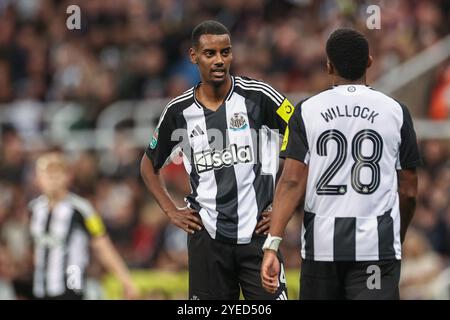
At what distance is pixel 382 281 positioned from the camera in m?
6.43

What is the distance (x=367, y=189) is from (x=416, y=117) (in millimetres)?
8514

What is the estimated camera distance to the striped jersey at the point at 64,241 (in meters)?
10.3

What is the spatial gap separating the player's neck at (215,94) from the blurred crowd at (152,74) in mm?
5464

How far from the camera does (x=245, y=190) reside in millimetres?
7410

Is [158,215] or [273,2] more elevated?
[273,2]

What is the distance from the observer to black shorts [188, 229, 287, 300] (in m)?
7.38

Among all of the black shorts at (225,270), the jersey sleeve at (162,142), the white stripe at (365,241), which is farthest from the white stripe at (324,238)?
the jersey sleeve at (162,142)

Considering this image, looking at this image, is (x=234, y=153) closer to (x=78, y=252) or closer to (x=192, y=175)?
(x=192, y=175)

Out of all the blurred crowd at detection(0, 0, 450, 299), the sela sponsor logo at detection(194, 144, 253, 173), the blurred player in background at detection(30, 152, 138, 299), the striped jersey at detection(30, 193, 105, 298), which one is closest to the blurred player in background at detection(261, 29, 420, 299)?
the sela sponsor logo at detection(194, 144, 253, 173)

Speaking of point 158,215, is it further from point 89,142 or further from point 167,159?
point 167,159

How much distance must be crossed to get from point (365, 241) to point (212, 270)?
1.34 metres

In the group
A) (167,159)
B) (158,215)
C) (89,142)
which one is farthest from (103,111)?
(167,159)

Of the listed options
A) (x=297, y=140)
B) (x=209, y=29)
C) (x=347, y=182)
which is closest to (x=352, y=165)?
(x=347, y=182)

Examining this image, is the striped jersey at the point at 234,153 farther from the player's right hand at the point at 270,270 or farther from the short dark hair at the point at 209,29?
the player's right hand at the point at 270,270
